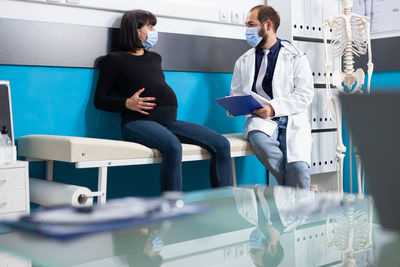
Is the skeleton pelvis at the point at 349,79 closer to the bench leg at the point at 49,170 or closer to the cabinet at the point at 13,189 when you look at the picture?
the bench leg at the point at 49,170

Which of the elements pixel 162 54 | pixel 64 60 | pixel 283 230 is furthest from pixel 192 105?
pixel 283 230

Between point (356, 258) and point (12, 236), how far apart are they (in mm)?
587

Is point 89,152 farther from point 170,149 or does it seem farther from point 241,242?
point 241,242

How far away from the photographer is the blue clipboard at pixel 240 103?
307 centimetres

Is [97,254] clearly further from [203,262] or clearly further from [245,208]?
[245,208]

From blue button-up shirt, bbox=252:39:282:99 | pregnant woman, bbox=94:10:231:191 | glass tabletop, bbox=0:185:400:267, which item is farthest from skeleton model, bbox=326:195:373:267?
blue button-up shirt, bbox=252:39:282:99

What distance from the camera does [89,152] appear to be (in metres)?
2.49

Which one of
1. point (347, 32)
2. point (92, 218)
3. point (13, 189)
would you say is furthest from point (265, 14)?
point (92, 218)

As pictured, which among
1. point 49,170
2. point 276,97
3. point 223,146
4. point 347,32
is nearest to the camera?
point 49,170

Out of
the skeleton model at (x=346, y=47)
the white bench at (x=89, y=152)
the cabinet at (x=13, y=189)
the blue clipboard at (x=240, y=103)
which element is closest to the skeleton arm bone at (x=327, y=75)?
the skeleton model at (x=346, y=47)

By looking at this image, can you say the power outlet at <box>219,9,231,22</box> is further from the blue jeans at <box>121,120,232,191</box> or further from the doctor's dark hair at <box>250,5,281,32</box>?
the blue jeans at <box>121,120,232,191</box>

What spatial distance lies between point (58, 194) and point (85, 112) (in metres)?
0.79

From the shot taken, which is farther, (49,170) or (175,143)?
(49,170)

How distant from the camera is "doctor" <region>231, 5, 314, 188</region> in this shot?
3.26m
